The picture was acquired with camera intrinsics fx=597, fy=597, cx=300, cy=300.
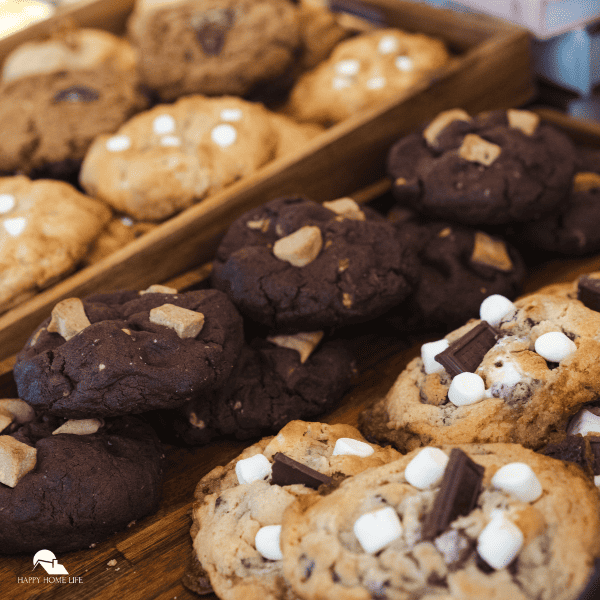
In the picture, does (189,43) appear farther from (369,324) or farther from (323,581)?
(323,581)

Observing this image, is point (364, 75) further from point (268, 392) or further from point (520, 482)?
point (520, 482)

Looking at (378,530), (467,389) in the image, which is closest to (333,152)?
(467,389)

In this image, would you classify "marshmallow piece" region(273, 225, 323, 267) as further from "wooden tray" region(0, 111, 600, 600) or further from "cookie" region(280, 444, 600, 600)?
"cookie" region(280, 444, 600, 600)

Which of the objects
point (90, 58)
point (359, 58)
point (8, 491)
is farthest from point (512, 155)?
point (90, 58)

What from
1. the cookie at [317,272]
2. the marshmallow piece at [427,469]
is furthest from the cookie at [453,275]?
the marshmallow piece at [427,469]

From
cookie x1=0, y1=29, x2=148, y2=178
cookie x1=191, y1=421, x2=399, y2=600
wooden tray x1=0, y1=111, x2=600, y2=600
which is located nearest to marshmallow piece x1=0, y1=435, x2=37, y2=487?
wooden tray x1=0, y1=111, x2=600, y2=600

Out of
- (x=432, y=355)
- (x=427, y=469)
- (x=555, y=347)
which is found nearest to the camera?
(x=427, y=469)
